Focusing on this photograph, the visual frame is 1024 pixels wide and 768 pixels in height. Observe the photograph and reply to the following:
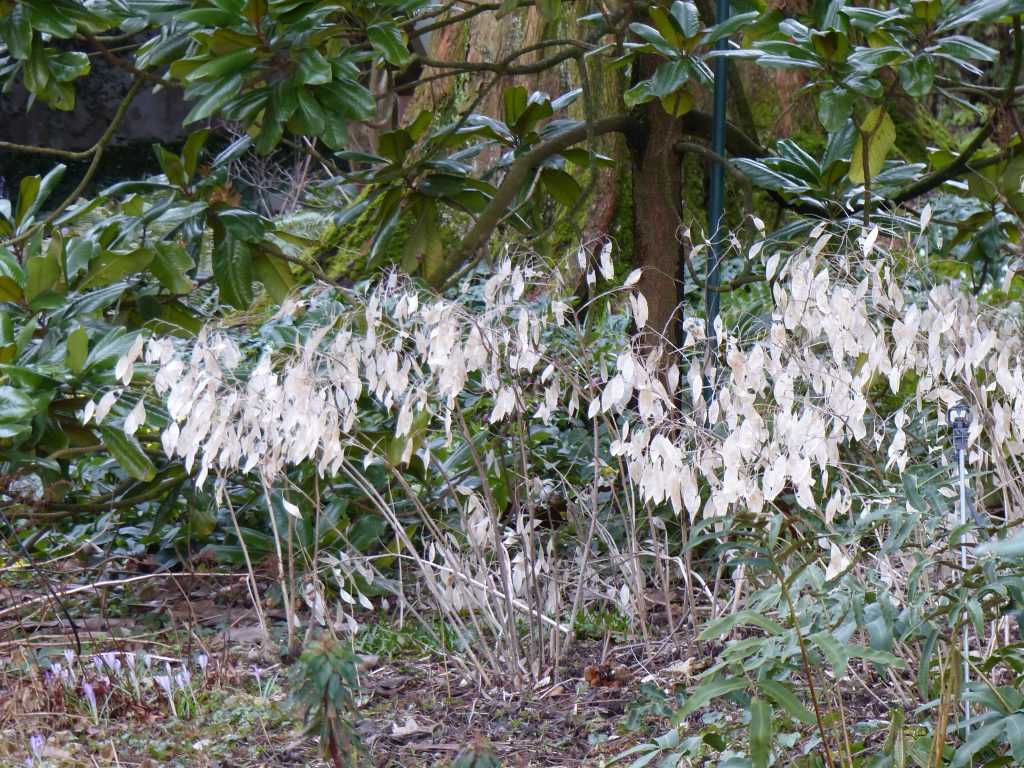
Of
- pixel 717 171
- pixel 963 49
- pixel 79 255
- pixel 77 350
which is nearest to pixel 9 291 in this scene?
pixel 79 255

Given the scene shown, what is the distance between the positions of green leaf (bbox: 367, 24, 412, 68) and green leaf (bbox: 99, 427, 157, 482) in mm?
1144

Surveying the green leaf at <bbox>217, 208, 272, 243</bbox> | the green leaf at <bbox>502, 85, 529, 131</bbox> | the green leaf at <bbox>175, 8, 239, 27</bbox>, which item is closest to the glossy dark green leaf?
the green leaf at <bbox>502, 85, 529, 131</bbox>

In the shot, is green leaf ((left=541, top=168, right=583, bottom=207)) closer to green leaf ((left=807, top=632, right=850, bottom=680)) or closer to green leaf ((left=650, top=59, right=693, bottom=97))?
green leaf ((left=650, top=59, right=693, bottom=97))

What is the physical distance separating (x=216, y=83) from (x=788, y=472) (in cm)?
160

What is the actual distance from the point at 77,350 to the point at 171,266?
0.54 metres

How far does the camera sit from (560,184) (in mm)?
3377

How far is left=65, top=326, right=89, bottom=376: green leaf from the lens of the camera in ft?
8.58

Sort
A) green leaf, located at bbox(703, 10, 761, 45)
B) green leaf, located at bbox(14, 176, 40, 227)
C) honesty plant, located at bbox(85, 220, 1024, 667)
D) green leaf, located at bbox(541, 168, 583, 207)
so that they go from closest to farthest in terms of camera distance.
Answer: honesty plant, located at bbox(85, 220, 1024, 667) < green leaf, located at bbox(703, 10, 761, 45) < green leaf, located at bbox(14, 176, 40, 227) < green leaf, located at bbox(541, 168, 583, 207)

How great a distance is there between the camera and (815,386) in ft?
6.81

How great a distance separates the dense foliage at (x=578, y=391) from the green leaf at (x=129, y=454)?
0.01 metres

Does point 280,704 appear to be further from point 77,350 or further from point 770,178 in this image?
point 770,178

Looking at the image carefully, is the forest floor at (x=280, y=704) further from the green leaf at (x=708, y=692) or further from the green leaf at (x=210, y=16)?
the green leaf at (x=210, y=16)

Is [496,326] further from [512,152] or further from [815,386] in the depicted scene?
[512,152]

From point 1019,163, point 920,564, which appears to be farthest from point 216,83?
point 1019,163
